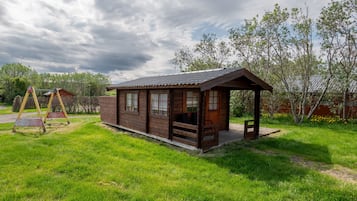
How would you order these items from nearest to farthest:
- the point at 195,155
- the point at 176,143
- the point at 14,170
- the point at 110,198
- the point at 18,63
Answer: the point at 110,198, the point at 14,170, the point at 195,155, the point at 176,143, the point at 18,63

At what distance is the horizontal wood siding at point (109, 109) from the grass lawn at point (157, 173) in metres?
3.74

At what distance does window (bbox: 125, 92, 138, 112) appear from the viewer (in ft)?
30.4

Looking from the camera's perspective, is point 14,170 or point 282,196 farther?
point 14,170

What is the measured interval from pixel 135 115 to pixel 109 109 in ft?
8.86

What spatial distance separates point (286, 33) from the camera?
40.9ft

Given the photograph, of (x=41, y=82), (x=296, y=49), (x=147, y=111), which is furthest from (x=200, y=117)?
(x=41, y=82)

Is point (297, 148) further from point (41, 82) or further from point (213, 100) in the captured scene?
point (41, 82)

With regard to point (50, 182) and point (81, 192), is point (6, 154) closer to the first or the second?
point (50, 182)

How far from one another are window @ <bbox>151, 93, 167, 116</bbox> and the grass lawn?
4.42 feet

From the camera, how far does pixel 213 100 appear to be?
360 inches

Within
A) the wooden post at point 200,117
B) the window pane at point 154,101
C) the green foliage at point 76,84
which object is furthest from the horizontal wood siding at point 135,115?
the green foliage at point 76,84

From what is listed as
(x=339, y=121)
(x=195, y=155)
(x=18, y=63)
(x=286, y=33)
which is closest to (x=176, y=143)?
(x=195, y=155)

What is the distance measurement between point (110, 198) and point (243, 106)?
45.2ft

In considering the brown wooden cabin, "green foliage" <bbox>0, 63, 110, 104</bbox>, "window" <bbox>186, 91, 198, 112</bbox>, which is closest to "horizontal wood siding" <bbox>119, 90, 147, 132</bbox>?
the brown wooden cabin
